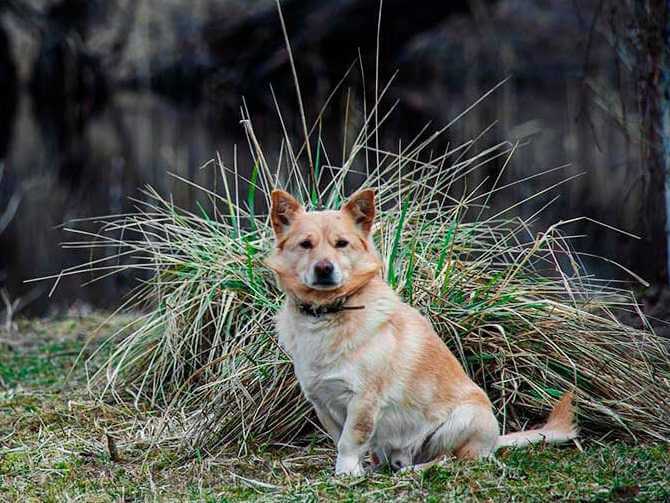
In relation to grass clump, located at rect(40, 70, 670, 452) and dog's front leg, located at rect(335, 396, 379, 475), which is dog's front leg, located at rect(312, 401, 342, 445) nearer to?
dog's front leg, located at rect(335, 396, 379, 475)

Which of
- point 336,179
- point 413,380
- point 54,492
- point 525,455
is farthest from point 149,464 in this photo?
point 336,179

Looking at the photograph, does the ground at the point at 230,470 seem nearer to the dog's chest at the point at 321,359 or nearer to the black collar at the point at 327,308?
the dog's chest at the point at 321,359

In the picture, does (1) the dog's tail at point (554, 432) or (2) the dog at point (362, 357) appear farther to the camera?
(1) the dog's tail at point (554, 432)

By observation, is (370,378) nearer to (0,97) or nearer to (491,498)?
(491,498)

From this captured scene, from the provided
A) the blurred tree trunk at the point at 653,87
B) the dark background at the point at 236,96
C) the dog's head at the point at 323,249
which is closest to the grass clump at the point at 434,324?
the dog's head at the point at 323,249

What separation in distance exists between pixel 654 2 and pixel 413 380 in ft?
10.1

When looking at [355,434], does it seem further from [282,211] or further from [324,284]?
[282,211]

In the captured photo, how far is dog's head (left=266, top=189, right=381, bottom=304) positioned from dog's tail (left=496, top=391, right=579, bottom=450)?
31.9 inches

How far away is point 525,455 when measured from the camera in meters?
3.69

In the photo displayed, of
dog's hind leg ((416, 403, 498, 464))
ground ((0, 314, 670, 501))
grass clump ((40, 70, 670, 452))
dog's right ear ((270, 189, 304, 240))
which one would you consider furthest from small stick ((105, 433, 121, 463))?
dog's hind leg ((416, 403, 498, 464))

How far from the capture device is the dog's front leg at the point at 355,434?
3518 mm

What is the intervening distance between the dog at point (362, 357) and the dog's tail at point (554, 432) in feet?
0.21

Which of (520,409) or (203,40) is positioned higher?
(203,40)

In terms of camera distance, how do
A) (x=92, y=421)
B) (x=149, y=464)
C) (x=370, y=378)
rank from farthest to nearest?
1. (x=92, y=421)
2. (x=149, y=464)
3. (x=370, y=378)
